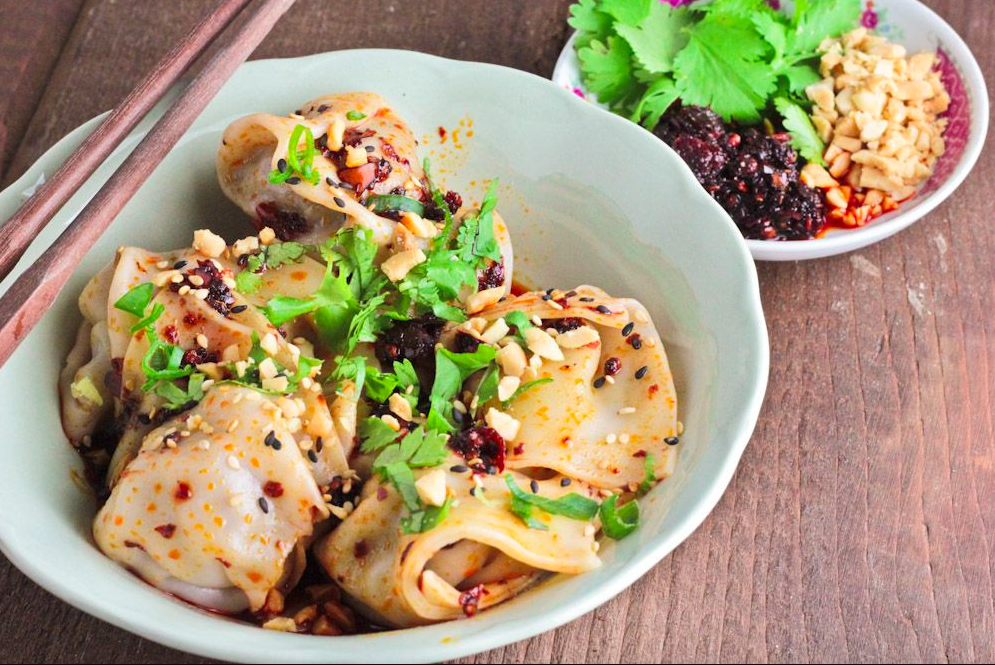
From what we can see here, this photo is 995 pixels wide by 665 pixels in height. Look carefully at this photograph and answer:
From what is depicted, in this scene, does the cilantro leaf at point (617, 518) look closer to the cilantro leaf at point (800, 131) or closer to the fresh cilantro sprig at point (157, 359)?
the fresh cilantro sprig at point (157, 359)

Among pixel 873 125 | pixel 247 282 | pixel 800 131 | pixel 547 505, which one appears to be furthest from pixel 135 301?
pixel 873 125

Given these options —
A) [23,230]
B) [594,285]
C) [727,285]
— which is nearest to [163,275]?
[23,230]

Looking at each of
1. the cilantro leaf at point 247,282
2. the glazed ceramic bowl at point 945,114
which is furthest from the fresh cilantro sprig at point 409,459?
the glazed ceramic bowl at point 945,114

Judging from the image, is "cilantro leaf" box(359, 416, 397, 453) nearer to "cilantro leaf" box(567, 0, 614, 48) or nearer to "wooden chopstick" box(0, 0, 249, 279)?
"wooden chopstick" box(0, 0, 249, 279)

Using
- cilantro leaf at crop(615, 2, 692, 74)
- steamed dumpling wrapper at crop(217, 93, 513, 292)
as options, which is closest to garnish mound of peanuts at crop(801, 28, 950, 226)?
cilantro leaf at crop(615, 2, 692, 74)

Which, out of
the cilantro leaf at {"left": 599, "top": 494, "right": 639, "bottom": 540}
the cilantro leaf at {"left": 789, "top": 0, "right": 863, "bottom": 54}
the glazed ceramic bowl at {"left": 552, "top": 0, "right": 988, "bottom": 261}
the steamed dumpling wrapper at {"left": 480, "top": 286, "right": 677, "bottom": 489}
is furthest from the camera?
the cilantro leaf at {"left": 789, "top": 0, "right": 863, "bottom": 54}

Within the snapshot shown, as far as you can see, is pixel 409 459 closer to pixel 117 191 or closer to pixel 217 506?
pixel 217 506

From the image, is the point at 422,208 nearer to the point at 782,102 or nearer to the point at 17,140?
the point at 782,102

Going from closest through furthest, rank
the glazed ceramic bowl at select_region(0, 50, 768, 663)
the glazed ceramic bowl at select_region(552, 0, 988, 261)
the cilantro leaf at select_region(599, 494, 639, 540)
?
the glazed ceramic bowl at select_region(0, 50, 768, 663), the cilantro leaf at select_region(599, 494, 639, 540), the glazed ceramic bowl at select_region(552, 0, 988, 261)
